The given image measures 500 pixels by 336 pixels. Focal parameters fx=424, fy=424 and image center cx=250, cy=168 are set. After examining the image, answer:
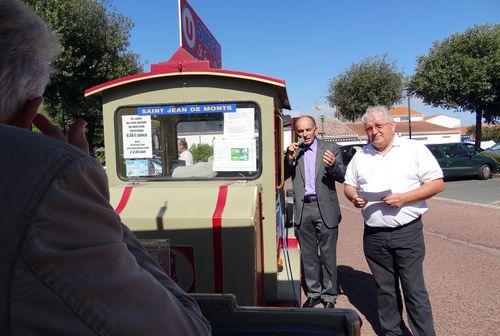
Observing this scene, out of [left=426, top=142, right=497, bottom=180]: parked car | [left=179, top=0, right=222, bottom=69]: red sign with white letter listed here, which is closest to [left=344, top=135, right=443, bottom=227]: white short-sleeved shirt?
[left=179, top=0, right=222, bottom=69]: red sign with white letter

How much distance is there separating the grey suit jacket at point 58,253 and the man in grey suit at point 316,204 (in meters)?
3.67

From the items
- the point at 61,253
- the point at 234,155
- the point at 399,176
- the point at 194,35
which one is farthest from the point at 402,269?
the point at 194,35

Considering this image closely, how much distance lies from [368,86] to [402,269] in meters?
27.8

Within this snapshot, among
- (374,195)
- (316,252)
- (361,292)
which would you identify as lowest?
(361,292)

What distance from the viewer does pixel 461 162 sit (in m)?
16.9

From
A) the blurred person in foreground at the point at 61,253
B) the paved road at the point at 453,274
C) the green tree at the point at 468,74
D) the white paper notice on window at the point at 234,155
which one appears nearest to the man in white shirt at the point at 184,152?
the white paper notice on window at the point at 234,155

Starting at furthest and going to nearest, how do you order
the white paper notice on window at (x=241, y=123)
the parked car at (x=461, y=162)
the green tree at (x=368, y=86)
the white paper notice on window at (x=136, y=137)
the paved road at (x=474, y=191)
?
the green tree at (x=368, y=86), the parked car at (x=461, y=162), the paved road at (x=474, y=191), the white paper notice on window at (x=136, y=137), the white paper notice on window at (x=241, y=123)

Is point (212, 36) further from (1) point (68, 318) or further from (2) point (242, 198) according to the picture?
(1) point (68, 318)

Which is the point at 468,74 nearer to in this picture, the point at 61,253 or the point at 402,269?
the point at 402,269

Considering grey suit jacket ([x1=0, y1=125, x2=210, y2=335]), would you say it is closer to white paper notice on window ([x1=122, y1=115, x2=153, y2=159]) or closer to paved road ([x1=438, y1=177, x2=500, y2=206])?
white paper notice on window ([x1=122, y1=115, x2=153, y2=159])

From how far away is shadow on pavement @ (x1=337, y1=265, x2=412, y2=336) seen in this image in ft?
14.0

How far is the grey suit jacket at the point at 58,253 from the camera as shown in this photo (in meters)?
0.71

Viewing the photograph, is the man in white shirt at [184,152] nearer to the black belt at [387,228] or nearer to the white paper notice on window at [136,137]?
the white paper notice on window at [136,137]

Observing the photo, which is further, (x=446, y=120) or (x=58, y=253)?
(x=446, y=120)
